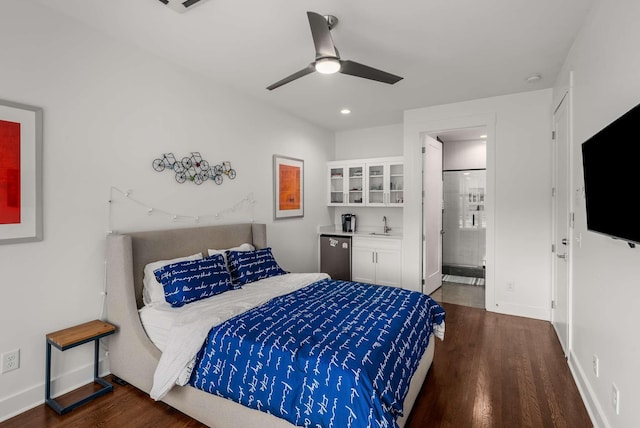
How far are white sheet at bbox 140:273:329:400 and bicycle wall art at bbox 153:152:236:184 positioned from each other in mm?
1267

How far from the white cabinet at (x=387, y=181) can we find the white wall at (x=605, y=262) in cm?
263

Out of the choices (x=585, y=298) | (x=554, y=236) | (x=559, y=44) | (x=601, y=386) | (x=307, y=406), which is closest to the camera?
→ (x=307, y=406)

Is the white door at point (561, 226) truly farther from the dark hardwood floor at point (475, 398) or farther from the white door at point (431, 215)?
the white door at point (431, 215)

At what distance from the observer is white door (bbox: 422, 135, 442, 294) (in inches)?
183

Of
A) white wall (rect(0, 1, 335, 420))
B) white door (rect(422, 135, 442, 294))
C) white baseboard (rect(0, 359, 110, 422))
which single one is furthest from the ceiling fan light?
white baseboard (rect(0, 359, 110, 422))

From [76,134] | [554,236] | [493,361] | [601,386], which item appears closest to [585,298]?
[601,386]

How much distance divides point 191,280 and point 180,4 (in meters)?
2.00

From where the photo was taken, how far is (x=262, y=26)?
246 cm

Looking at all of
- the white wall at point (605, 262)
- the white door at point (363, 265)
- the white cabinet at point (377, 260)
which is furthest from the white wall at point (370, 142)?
the white wall at point (605, 262)

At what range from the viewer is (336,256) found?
5.26m

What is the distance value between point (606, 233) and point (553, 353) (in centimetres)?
195

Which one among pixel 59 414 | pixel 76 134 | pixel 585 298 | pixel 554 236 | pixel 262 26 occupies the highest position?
pixel 262 26

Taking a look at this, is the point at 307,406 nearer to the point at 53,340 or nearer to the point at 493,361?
the point at 53,340

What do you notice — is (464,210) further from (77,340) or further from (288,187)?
(77,340)
